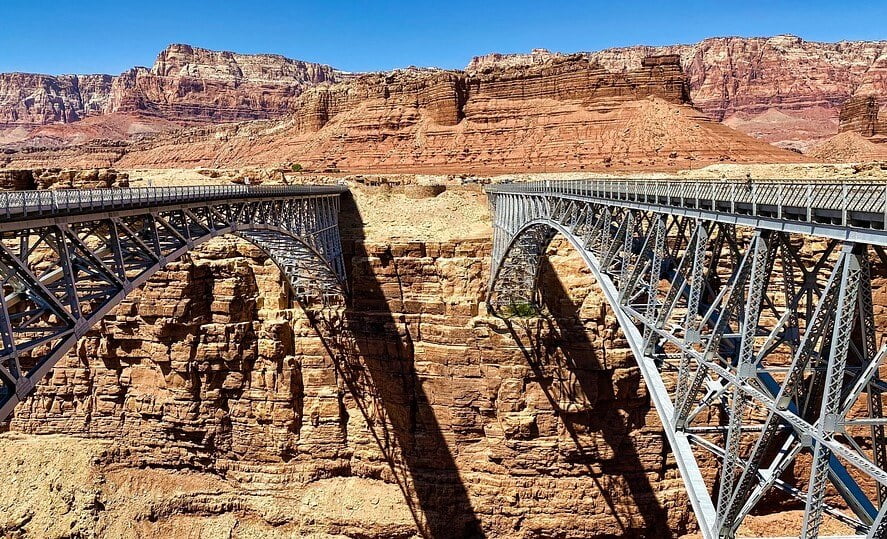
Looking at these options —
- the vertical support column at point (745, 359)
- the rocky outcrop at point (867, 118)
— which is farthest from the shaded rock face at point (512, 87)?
the vertical support column at point (745, 359)

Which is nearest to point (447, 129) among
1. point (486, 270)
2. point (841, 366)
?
point (486, 270)

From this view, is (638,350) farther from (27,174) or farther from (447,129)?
(447,129)

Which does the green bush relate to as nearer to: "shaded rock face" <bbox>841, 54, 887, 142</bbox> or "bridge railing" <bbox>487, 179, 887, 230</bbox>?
"bridge railing" <bbox>487, 179, 887, 230</bbox>

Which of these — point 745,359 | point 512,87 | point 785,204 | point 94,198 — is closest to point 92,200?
point 94,198

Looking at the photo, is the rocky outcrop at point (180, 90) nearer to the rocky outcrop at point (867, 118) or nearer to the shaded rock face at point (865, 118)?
the shaded rock face at point (865, 118)

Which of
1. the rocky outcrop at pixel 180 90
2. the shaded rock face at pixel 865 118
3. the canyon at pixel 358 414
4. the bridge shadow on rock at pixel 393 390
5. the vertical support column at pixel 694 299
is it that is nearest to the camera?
the vertical support column at pixel 694 299
